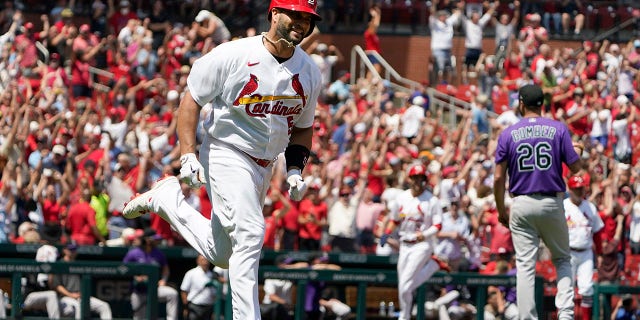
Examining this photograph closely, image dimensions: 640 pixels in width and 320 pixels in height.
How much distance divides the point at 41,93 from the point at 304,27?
11.8m

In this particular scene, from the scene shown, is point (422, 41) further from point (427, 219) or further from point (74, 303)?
point (74, 303)

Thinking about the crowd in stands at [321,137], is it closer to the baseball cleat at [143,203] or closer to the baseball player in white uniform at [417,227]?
the baseball player in white uniform at [417,227]

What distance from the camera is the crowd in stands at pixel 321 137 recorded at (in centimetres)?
1547

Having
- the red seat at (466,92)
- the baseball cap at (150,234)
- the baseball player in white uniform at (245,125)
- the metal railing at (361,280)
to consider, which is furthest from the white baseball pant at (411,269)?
the red seat at (466,92)

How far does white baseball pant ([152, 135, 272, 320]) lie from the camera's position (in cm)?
743

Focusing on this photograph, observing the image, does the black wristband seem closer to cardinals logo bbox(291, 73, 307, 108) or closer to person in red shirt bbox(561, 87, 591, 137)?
cardinals logo bbox(291, 73, 307, 108)

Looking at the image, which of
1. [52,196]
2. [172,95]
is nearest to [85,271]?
[52,196]

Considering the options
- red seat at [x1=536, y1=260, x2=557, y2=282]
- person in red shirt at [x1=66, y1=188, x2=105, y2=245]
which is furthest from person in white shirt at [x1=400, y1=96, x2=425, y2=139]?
person in red shirt at [x1=66, y1=188, x2=105, y2=245]

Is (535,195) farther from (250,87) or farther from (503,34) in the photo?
(503,34)

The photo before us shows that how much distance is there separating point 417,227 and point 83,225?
13.1 ft

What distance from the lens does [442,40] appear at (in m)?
24.9

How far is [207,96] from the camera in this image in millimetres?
7602

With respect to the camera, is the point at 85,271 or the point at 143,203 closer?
the point at 143,203

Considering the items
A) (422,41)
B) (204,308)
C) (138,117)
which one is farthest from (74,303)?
(422,41)
